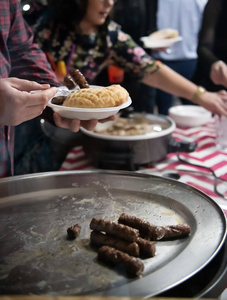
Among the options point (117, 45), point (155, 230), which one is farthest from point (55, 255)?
point (117, 45)

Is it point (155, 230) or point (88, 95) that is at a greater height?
point (88, 95)

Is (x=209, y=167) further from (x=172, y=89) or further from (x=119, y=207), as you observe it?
(x=172, y=89)

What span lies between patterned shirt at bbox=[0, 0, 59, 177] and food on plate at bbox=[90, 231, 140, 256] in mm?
437

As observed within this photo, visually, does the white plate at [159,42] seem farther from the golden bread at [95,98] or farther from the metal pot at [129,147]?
the golden bread at [95,98]

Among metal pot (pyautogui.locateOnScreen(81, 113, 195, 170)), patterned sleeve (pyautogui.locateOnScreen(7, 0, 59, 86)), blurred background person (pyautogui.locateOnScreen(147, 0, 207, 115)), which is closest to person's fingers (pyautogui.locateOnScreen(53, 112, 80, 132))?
patterned sleeve (pyautogui.locateOnScreen(7, 0, 59, 86))

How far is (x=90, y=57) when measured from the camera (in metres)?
1.23

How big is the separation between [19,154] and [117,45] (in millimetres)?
582

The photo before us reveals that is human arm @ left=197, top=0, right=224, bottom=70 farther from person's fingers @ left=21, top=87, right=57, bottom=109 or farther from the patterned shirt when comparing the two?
person's fingers @ left=21, top=87, right=57, bottom=109

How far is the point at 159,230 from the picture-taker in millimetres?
782

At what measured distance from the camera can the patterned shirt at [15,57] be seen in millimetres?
1003

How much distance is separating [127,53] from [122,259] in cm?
101

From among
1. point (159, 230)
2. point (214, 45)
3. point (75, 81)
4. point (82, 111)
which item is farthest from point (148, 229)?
point (214, 45)

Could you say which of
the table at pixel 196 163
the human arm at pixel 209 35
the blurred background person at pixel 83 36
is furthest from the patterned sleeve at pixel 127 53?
the table at pixel 196 163

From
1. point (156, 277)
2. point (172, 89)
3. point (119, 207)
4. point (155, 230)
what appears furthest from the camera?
point (172, 89)
